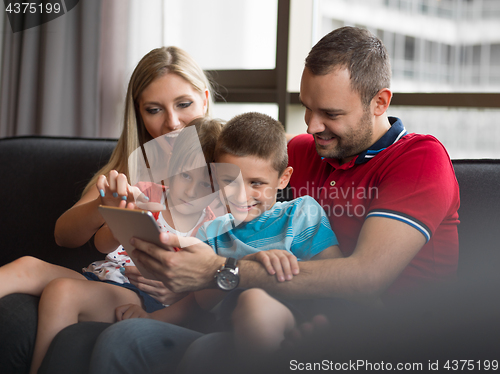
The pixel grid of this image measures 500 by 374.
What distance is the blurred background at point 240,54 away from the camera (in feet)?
7.57

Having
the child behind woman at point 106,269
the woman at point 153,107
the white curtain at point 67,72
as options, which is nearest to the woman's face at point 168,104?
the woman at point 153,107

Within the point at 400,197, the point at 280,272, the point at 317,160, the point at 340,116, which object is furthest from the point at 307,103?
the point at 280,272

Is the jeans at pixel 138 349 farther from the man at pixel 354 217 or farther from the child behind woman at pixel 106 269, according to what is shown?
the child behind woman at pixel 106 269

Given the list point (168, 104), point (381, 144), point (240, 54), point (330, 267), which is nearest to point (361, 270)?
point (330, 267)

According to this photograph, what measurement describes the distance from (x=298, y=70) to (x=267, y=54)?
23 cm

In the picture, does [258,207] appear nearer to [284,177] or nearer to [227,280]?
[284,177]

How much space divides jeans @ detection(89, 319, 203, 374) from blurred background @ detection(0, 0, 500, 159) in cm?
166

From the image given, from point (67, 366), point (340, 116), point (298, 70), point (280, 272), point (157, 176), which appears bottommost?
point (67, 366)

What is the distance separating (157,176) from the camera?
149 centimetres

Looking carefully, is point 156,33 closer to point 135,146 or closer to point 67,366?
point 135,146

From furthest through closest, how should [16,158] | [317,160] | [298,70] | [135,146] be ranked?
[298,70] → [16,158] → [135,146] → [317,160]

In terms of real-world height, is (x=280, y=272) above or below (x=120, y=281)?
above

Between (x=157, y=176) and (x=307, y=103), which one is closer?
(x=307, y=103)

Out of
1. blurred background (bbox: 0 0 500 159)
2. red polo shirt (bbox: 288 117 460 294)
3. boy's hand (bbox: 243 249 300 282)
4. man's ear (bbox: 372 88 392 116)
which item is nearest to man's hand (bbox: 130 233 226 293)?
boy's hand (bbox: 243 249 300 282)
